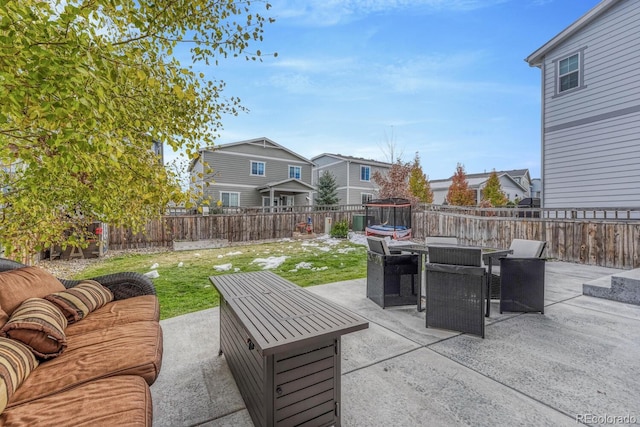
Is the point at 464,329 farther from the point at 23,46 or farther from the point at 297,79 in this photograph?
the point at 297,79

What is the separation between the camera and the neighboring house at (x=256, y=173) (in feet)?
56.8

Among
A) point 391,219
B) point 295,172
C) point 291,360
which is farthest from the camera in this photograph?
point 295,172

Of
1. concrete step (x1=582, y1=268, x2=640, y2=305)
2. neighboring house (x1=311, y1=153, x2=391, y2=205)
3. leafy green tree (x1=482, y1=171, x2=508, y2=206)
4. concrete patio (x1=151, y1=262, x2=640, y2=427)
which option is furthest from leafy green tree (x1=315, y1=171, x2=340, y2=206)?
concrete patio (x1=151, y1=262, x2=640, y2=427)

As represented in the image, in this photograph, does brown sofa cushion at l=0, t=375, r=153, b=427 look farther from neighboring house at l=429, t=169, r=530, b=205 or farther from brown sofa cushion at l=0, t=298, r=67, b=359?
neighboring house at l=429, t=169, r=530, b=205

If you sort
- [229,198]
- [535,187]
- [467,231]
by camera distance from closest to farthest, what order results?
[467,231], [229,198], [535,187]

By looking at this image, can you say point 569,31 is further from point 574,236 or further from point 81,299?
point 81,299

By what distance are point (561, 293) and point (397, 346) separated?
3.42 meters

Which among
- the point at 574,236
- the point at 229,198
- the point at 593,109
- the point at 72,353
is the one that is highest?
the point at 593,109

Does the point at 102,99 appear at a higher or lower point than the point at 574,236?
higher

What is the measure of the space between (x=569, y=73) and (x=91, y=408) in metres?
13.0

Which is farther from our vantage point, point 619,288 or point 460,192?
point 460,192

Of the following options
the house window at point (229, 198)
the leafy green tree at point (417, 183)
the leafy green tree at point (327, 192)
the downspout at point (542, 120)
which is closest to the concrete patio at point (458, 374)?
the downspout at point (542, 120)

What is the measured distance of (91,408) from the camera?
1257mm

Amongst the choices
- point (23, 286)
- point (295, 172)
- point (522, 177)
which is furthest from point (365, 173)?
point (23, 286)
